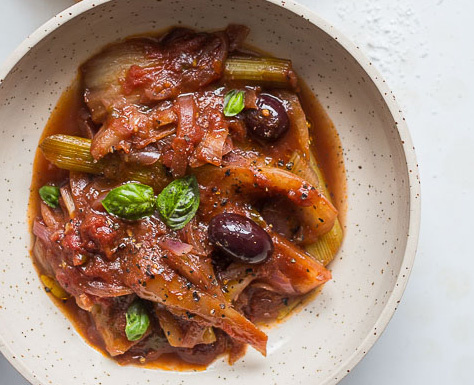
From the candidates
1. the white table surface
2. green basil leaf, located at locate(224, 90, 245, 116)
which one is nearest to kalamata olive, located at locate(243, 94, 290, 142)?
green basil leaf, located at locate(224, 90, 245, 116)

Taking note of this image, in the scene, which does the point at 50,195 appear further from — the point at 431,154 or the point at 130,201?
the point at 431,154

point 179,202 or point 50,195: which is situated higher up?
point 179,202

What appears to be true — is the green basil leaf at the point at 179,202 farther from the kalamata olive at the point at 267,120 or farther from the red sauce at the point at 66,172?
the red sauce at the point at 66,172

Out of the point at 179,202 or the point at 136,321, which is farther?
the point at 136,321

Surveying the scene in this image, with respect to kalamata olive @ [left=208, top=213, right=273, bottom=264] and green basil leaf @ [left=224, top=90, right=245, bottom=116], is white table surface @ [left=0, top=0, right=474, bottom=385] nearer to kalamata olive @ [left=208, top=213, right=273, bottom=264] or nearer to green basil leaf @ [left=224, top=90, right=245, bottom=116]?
green basil leaf @ [left=224, top=90, right=245, bottom=116]

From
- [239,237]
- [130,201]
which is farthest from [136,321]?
[239,237]

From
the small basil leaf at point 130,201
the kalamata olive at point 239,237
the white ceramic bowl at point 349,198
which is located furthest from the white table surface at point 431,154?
the small basil leaf at point 130,201

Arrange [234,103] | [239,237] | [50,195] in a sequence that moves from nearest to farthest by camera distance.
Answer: [239,237], [234,103], [50,195]
